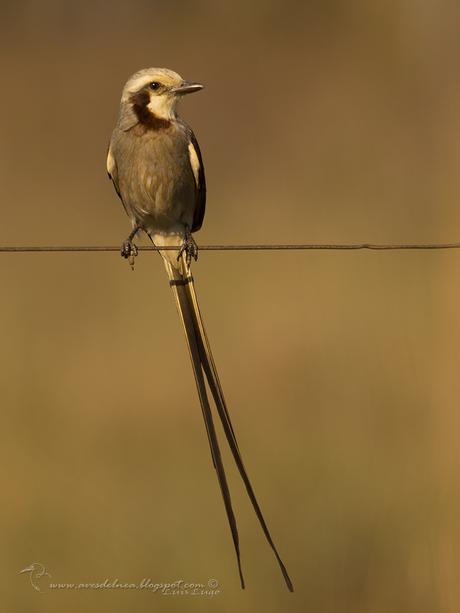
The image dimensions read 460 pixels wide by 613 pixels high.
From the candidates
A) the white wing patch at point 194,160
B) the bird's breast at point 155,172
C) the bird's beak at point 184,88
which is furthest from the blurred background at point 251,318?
the bird's beak at point 184,88

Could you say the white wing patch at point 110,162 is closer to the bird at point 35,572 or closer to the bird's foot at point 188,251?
the bird's foot at point 188,251

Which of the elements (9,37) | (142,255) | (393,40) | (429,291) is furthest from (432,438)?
(9,37)

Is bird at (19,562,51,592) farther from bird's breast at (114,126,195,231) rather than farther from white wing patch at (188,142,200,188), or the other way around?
white wing patch at (188,142,200,188)

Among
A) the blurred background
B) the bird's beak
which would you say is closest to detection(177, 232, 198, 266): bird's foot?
the bird's beak

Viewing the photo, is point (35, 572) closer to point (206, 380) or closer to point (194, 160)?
point (206, 380)

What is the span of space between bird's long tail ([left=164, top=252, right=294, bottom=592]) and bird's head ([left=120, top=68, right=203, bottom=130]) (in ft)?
1.92

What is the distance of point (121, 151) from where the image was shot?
185 inches

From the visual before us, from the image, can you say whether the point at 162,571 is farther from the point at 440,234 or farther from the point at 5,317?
the point at 440,234

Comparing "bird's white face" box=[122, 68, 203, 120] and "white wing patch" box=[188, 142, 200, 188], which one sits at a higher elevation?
"bird's white face" box=[122, 68, 203, 120]

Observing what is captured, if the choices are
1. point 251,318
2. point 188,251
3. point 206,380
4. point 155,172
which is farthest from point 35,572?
point 251,318

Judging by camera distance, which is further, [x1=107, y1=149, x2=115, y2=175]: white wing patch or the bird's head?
[x1=107, y1=149, x2=115, y2=175]: white wing patch

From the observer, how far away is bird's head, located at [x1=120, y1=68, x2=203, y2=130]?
15.4ft

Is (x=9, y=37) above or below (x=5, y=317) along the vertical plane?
above

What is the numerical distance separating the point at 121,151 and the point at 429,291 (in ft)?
5.58
